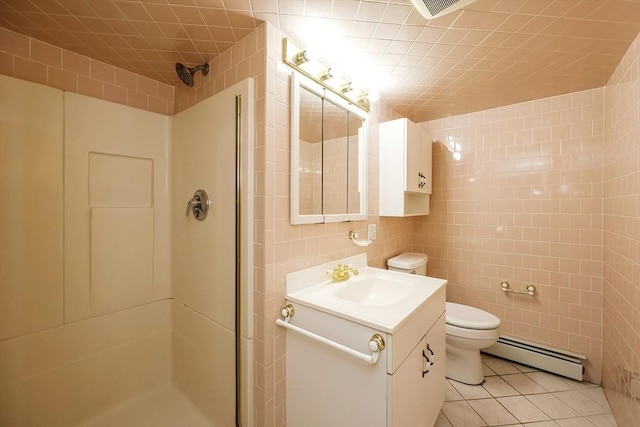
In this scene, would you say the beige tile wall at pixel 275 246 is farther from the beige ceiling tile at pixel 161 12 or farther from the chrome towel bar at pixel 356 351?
the beige ceiling tile at pixel 161 12

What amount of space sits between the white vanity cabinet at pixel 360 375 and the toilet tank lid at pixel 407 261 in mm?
671

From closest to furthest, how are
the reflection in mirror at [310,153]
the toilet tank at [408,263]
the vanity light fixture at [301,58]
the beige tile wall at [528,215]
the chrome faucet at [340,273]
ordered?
the vanity light fixture at [301,58] < the reflection in mirror at [310,153] < the chrome faucet at [340,273] < the beige tile wall at [528,215] < the toilet tank at [408,263]

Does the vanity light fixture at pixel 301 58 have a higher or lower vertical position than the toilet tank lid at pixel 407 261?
higher

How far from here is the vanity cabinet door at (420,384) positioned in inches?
38.9

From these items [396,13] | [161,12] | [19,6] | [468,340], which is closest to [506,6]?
[396,13]

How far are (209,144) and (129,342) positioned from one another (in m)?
1.29

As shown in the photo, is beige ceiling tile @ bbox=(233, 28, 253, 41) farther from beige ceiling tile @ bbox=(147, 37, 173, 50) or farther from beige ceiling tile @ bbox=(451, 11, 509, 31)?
beige ceiling tile @ bbox=(451, 11, 509, 31)

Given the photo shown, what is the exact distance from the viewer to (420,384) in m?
1.19

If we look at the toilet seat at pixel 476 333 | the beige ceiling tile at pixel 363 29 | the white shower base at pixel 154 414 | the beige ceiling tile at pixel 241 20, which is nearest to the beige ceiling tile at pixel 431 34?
the beige ceiling tile at pixel 363 29

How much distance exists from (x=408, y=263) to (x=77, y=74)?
7.92 ft

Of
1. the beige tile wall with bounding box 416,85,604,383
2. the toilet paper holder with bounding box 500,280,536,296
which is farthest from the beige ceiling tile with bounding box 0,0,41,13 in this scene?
the toilet paper holder with bounding box 500,280,536,296

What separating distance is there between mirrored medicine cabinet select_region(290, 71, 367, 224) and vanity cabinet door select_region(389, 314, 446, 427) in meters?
0.77

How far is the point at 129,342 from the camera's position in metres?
1.58

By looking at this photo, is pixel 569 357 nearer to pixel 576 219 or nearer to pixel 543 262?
pixel 543 262
